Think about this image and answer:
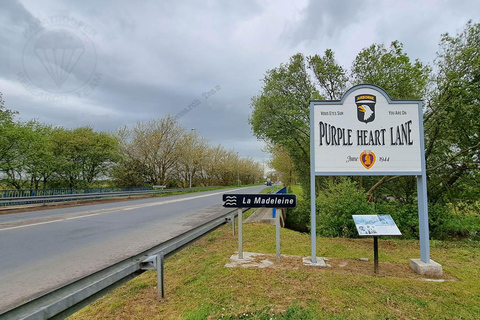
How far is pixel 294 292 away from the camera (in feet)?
12.1

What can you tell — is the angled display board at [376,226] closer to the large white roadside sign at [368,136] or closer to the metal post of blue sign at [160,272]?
the large white roadside sign at [368,136]

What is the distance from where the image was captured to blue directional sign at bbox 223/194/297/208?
17.5 feet

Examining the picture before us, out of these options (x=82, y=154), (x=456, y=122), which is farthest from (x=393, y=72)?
(x=82, y=154)

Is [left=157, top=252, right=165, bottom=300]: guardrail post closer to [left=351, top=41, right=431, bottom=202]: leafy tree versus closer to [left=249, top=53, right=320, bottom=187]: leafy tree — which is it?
[left=351, top=41, right=431, bottom=202]: leafy tree

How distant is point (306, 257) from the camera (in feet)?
18.2

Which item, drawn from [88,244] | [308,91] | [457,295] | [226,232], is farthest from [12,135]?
[457,295]

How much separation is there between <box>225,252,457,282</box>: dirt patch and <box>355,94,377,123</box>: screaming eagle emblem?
305 centimetres

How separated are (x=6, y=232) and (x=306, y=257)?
848 cm

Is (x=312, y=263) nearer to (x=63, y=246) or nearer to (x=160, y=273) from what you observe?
→ (x=160, y=273)

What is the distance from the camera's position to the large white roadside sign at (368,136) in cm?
540

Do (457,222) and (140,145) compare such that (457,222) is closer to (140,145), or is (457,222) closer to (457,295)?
(457,295)

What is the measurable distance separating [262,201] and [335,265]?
193 cm

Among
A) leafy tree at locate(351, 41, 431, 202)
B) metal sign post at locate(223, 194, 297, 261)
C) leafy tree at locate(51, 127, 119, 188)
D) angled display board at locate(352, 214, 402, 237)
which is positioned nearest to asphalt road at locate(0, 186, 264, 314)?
metal sign post at locate(223, 194, 297, 261)

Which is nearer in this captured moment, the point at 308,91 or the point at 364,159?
the point at 364,159
